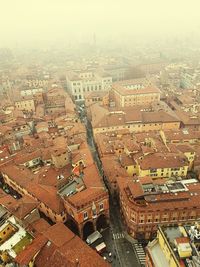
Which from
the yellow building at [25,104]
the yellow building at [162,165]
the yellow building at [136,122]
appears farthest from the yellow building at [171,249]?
the yellow building at [25,104]

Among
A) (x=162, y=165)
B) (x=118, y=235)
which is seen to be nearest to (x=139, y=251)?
(x=118, y=235)

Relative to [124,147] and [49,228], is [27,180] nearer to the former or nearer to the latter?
[49,228]

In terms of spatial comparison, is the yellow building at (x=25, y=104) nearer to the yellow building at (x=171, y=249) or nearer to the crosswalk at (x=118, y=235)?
the crosswalk at (x=118, y=235)

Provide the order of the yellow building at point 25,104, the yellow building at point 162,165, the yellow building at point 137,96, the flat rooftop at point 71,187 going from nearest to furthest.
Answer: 1. the flat rooftop at point 71,187
2. the yellow building at point 162,165
3. the yellow building at point 25,104
4. the yellow building at point 137,96

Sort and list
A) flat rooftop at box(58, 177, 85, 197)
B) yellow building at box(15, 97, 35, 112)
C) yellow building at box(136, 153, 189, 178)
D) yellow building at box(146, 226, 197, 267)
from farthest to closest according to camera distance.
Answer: yellow building at box(15, 97, 35, 112), yellow building at box(136, 153, 189, 178), flat rooftop at box(58, 177, 85, 197), yellow building at box(146, 226, 197, 267)

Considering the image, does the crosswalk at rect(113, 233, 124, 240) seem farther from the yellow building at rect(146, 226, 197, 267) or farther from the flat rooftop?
the flat rooftop

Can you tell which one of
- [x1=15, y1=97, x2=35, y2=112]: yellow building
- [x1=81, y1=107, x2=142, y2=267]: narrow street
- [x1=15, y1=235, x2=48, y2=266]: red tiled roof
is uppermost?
[x1=15, y1=97, x2=35, y2=112]: yellow building

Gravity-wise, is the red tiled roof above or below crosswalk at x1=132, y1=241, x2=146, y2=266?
above

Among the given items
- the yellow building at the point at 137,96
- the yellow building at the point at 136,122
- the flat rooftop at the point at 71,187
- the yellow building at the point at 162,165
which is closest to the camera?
the flat rooftop at the point at 71,187

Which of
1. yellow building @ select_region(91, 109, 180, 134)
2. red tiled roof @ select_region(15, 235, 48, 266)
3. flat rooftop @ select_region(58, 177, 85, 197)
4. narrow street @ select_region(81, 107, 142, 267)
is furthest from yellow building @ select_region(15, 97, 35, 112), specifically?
red tiled roof @ select_region(15, 235, 48, 266)
